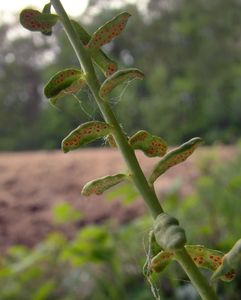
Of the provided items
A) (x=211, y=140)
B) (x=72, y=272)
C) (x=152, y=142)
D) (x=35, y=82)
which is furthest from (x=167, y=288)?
(x=35, y=82)

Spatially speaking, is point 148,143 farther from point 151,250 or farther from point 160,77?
point 160,77

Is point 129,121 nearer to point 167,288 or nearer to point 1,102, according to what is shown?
point 1,102

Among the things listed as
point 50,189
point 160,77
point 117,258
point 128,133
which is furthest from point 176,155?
point 160,77

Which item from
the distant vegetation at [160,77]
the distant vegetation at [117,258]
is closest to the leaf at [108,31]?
the distant vegetation at [117,258]

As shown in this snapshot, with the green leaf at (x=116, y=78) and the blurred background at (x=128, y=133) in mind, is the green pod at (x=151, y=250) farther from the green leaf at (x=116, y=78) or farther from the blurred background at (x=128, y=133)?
the blurred background at (x=128, y=133)

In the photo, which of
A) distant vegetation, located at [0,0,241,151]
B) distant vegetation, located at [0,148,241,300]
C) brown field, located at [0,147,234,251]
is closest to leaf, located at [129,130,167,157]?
distant vegetation, located at [0,148,241,300]

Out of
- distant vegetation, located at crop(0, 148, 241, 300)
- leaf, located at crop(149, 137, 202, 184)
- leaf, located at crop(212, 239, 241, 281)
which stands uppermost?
leaf, located at crop(149, 137, 202, 184)

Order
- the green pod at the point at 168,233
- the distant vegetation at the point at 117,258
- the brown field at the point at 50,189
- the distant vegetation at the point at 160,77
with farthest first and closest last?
the distant vegetation at the point at 160,77 < the brown field at the point at 50,189 < the distant vegetation at the point at 117,258 < the green pod at the point at 168,233

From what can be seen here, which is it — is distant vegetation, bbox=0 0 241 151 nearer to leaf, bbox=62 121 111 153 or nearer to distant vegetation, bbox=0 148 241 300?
distant vegetation, bbox=0 148 241 300
